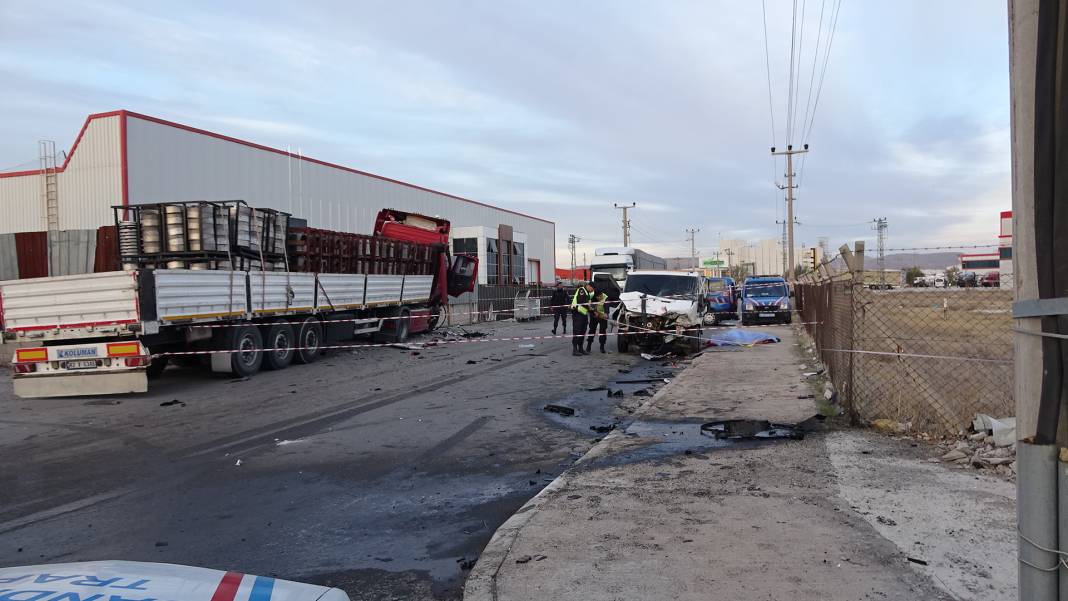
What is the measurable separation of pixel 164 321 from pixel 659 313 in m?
10.4

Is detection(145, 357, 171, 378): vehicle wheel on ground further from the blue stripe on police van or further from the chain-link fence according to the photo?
the blue stripe on police van

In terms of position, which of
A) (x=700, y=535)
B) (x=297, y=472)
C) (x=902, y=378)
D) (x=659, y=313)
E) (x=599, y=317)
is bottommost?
(x=297, y=472)

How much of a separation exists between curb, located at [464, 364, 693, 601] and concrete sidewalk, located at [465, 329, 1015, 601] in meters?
0.01

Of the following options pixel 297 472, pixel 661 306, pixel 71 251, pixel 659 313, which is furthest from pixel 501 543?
pixel 71 251

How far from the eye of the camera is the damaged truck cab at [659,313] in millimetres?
16750

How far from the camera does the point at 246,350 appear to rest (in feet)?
45.4

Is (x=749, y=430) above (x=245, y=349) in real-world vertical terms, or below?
below

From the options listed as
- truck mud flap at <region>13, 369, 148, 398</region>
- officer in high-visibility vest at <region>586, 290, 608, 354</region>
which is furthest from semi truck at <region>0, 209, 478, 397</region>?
officer in high-visibility vest at <region>586, 290, 608, 354</region>

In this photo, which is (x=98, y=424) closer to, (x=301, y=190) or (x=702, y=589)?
(x=702, y=589)

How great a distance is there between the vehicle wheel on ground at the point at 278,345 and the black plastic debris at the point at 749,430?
9.97 m

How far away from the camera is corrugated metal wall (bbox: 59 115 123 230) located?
26281mm

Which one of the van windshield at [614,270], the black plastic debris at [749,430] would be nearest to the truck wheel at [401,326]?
the van windshield at [614,270]

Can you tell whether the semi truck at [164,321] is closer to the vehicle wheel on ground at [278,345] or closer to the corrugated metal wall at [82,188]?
the vehicle wheel on ground at [278,345]

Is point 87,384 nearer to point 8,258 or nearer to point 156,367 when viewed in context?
point 156,367
